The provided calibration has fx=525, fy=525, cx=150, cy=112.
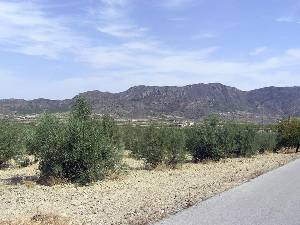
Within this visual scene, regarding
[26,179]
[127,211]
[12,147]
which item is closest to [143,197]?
[127,211]

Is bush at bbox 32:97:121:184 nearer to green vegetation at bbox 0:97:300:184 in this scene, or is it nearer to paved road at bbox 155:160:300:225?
green vegetation at bbox 0:97:300:184

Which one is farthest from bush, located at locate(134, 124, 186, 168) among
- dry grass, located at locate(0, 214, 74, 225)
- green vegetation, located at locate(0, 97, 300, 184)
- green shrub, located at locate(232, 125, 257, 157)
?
dry grass, located at locate(0, 214, 74, 225)

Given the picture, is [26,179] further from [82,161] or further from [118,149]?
[118,149]

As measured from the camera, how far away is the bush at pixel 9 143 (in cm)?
3250

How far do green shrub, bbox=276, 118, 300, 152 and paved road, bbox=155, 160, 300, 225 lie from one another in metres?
34.4

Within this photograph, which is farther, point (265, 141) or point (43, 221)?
point (265, 141)

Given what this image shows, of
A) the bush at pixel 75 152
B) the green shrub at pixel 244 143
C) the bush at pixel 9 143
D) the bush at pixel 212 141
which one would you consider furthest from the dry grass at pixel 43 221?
the green shrub at pixel 244 143

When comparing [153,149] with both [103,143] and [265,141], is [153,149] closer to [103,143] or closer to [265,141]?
[103,143]

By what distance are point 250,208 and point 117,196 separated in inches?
212

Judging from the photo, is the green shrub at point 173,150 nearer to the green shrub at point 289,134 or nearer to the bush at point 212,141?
the bush at point 212,141

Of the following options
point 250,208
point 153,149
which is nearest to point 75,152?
point 153,149

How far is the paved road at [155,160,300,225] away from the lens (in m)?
13.2

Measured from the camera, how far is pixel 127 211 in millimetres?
15242

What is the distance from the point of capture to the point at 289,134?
181 ft
